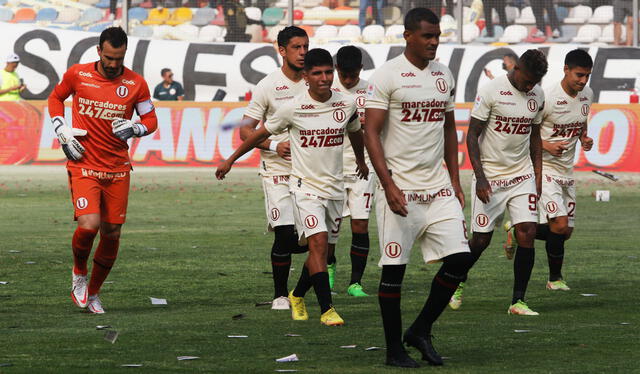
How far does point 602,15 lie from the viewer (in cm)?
2788

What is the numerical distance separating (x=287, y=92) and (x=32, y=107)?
18387 mm

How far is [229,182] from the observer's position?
26.3 meters

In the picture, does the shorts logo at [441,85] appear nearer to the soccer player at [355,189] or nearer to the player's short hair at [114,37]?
the player's short hair at [114,37]

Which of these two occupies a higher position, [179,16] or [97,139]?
[179,16]

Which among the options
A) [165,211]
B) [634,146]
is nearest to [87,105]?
[165,211]

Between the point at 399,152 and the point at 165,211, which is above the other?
the point at 399,152

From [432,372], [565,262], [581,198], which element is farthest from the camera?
[581,198]

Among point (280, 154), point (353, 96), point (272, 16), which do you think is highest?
point (272, 16)

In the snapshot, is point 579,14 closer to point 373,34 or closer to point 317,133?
point 373,34

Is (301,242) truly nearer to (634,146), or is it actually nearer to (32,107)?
(634,146)

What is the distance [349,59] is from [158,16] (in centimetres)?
1881

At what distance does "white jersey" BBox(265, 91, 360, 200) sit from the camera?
31.7 ft

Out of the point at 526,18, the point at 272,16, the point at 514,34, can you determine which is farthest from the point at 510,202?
the point at 272,16

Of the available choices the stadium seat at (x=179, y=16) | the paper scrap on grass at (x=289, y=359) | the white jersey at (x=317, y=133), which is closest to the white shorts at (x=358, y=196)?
the white jersey at (x=317, y=133)
